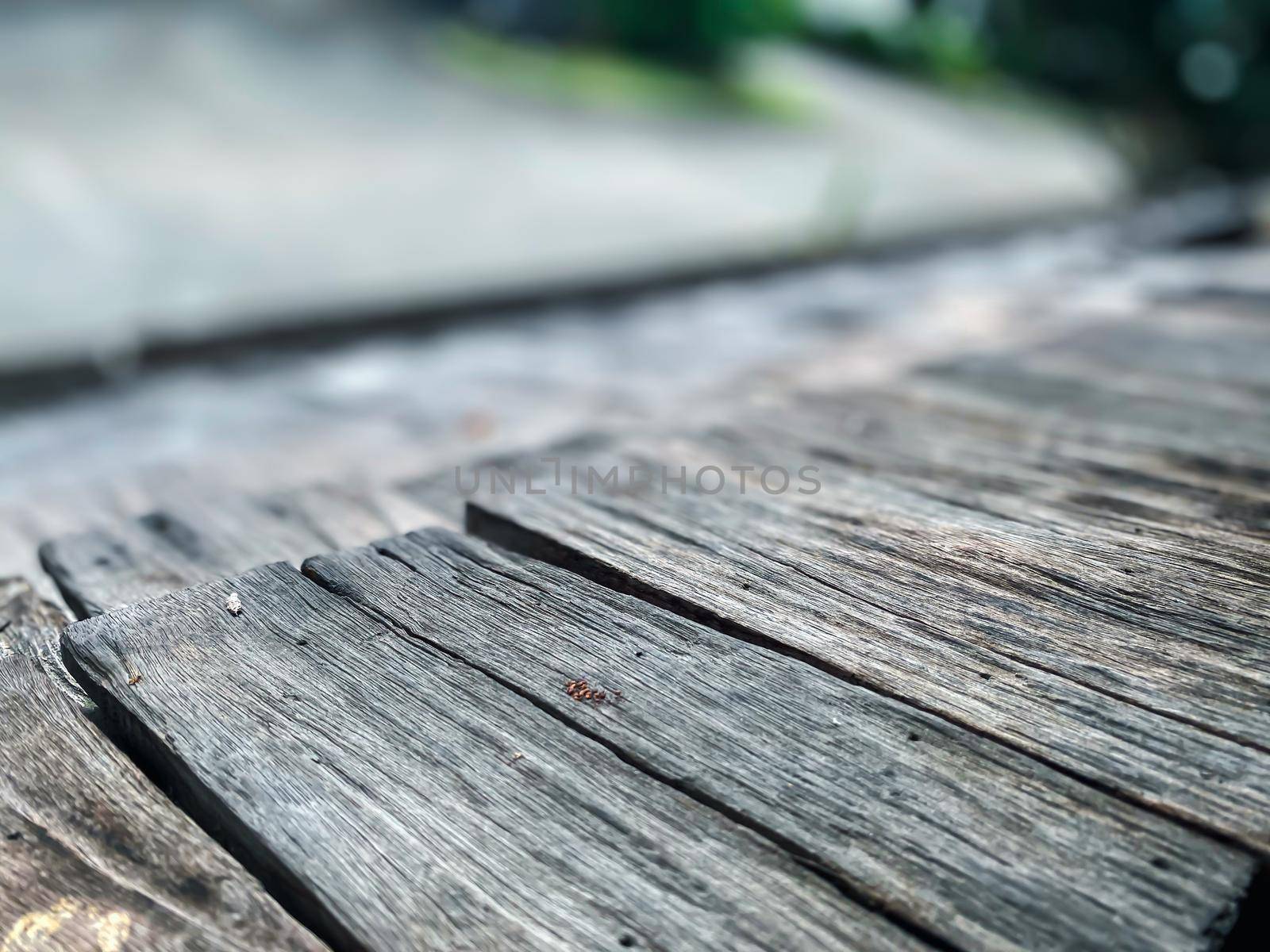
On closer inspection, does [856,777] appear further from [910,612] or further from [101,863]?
[101,863]

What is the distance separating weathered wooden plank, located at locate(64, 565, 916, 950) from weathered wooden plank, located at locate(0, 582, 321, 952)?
0.03 metres

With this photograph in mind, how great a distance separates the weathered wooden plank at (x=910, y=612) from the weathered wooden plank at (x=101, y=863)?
57cm

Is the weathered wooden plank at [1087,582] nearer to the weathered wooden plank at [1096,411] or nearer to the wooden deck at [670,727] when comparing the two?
the wooden deck at [670,727]

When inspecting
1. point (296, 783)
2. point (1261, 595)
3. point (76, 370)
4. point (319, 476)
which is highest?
point (1261, 595)

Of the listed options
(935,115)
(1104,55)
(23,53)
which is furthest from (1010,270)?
(1104,55)

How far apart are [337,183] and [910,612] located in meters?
10.6

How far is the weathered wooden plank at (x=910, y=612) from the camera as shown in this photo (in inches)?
38.4

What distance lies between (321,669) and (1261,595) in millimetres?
1065

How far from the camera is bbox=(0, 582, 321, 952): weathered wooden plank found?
85 centimetres

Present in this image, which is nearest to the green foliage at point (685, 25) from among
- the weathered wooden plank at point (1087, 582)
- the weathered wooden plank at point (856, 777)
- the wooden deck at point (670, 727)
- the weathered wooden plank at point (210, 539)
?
the weathered wooden plank at point (210, 539)

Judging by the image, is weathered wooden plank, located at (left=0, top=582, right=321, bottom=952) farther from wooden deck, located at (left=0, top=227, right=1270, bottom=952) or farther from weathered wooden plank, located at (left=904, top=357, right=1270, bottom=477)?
weathered wooden plank, located at (left=904, top=357, right=1270, bottom=477)

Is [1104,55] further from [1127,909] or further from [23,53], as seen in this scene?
[1127,909]

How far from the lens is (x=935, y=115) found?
892 inches

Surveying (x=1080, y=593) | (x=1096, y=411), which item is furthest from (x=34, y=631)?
(x=1096, y=411)
